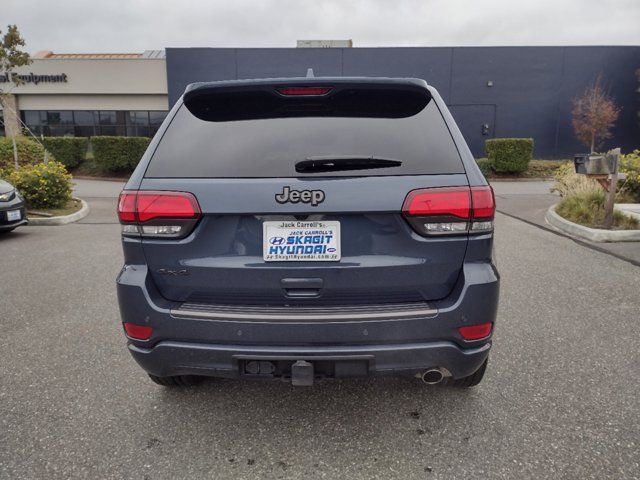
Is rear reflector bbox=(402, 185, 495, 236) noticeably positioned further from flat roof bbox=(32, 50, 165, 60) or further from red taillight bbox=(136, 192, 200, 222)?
flat roof bbox=(32, 50, 165, 60)

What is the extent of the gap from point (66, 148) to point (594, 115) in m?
28.5

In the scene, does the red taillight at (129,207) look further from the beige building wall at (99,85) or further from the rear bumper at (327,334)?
the beige building wall at (99,85)

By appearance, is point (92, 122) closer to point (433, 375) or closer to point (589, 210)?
point (589, 210)

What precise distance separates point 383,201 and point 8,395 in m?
2.67

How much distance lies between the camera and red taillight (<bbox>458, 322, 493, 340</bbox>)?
2080mm

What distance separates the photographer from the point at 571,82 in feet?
86.0

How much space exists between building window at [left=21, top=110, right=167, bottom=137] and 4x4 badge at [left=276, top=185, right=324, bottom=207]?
32.3 meters

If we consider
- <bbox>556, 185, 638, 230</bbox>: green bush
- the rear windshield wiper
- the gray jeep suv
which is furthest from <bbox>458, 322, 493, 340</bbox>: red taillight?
<bbox>556, 185, 638, 230</bbox>: green bush

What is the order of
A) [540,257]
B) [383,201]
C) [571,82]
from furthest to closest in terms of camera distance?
[571,82] → [540,257] → [383,201]

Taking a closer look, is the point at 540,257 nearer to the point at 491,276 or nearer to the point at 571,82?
the point at 491,276

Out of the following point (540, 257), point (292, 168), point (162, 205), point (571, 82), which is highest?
point (571, 82)

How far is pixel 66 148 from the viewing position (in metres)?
23.8

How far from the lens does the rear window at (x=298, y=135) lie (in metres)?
2.11

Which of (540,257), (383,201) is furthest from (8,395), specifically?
(540,257)
